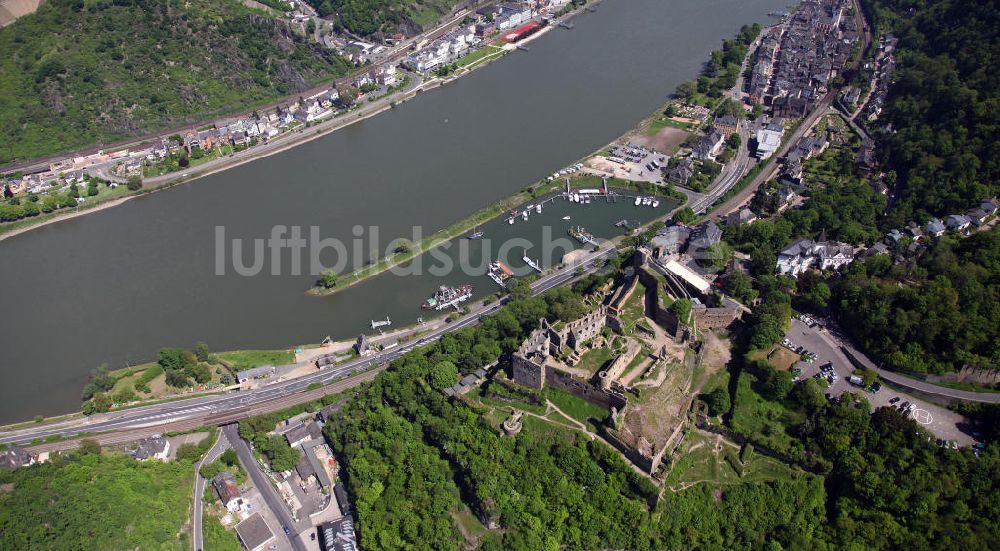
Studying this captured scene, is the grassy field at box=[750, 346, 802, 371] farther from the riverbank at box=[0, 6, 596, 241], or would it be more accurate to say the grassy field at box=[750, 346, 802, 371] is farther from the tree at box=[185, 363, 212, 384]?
the riverbank at box=[0, 6, 596, 241]

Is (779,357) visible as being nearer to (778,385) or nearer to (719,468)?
(778,385)

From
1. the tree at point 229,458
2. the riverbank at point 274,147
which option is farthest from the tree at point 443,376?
the riverbank at point 274,147

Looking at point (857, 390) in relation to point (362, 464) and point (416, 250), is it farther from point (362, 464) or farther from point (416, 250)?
point (416, 250)

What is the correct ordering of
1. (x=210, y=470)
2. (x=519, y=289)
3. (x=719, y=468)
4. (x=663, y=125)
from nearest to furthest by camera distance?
(x=719, y=468) → (x=210, y=470) → (x=519, y=289) → (x=663, y=125)

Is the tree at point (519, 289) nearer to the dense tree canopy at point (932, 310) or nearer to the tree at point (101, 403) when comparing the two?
the dense tree canopy at point (932, 310)

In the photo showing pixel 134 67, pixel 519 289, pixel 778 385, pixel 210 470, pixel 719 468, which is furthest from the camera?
pixel 134 67

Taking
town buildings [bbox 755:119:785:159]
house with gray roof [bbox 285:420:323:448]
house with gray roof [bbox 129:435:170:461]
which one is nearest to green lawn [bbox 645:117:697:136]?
town buildings [bbox 755:119:785:159]

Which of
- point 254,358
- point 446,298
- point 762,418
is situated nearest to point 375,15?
point 446,298
